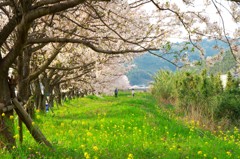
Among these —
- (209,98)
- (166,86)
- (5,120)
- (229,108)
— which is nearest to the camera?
(5,120)

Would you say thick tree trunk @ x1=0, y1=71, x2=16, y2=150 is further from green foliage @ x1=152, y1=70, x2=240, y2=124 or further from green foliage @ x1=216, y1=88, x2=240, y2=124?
Answer: green foliage @ x1=216, y1=88, x2=240, y2=124

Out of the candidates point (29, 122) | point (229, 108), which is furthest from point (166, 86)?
point (29, 122)

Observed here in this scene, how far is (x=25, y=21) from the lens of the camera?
6.17m

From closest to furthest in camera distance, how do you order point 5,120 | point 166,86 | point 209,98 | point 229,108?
point 5,120, point 229,108, point 209,98, point 166,86

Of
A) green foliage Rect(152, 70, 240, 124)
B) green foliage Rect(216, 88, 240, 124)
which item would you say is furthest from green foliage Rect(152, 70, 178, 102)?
green foliage Rect(216, 88, 240, 124)

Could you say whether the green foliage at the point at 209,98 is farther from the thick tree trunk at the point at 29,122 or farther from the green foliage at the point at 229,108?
the thick tree trunk at the point at 29,122

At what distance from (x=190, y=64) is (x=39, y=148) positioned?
341 cm

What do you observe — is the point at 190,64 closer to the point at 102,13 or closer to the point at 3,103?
the point at 102,13

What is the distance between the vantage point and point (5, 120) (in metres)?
6.92

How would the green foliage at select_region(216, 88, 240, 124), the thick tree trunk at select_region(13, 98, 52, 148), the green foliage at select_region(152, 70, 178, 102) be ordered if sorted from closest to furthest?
the thick tree trunk at select_region(13, 98, 52, 148), the green foliage at select_region(216, 88, 240, 124), the green foliage at select_region(152, 70, 178, 102)

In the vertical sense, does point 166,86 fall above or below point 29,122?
above

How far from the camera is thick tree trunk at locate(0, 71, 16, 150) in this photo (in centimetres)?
673

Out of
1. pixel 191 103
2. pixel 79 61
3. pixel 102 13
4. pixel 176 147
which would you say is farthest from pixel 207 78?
pixel 102 13

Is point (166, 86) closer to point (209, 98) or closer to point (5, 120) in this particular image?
point (209, 98)
